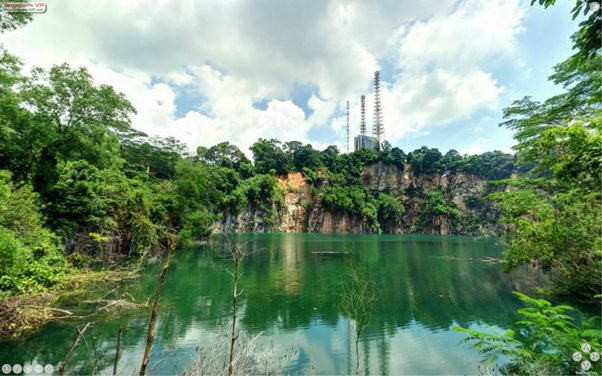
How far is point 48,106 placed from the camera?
39.0 feet

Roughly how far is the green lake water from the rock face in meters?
36.2

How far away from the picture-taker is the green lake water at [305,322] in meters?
5.80

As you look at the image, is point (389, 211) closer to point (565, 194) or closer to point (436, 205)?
point (436, 205)

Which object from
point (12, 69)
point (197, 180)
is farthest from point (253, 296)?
point (197, 180)

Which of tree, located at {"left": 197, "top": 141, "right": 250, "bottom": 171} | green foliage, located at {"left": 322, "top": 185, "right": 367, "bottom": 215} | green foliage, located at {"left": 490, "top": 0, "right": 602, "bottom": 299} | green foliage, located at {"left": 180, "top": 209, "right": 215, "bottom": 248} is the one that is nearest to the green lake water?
green foliage, located at {"left": 490, "top": 0, "right": 602, "bottom": 299}

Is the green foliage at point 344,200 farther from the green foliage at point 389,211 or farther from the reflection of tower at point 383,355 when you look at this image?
the reflection of tower at point 383,355

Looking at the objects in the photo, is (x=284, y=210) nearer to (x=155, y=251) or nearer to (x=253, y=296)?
(x=155, y=251)

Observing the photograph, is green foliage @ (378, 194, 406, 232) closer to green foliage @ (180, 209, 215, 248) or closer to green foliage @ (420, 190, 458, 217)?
green foliage @ (420, 190, 458, 217)

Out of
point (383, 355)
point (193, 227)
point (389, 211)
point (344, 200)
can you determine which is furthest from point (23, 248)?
point (389, 211)

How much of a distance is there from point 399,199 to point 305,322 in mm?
68407

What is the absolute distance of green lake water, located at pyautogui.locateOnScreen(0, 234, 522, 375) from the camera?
5797 mm

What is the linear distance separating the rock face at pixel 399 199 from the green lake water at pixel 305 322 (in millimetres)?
36212

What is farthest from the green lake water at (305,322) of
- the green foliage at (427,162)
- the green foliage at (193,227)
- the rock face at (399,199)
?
the green foliage at (427,162)

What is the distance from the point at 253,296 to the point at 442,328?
22.8ft
